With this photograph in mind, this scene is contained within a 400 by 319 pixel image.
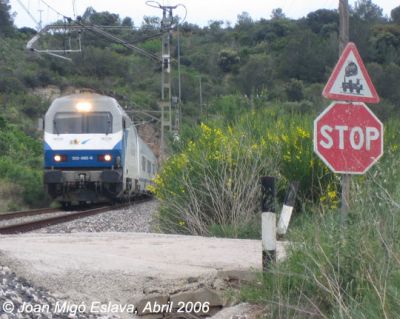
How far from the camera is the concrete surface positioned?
7.26 m

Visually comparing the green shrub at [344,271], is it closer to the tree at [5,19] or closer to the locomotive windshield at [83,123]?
the locomotive windshield at [83,123]

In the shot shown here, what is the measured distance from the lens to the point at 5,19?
72812 millimetres

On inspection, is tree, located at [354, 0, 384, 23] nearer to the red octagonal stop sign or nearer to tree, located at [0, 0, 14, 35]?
tree, located at [0, 0, 14, 35]

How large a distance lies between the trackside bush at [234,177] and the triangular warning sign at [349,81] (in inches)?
141

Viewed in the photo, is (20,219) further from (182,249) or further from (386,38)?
(386,38)

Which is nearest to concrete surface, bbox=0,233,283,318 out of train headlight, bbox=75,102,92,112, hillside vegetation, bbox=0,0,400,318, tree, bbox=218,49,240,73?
hillside vegetation, bbox=0,0,400,318

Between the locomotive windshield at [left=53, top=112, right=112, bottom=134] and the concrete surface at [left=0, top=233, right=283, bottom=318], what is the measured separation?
48.0ft

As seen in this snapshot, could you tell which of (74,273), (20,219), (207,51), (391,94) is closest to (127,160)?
(20,219)

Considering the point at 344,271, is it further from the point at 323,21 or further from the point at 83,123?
the point at 323,21

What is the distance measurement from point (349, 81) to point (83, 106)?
17326 millimetres

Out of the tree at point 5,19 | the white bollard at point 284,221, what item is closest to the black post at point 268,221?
the white bollard at point 284,221

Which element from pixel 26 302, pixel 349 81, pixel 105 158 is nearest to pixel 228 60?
pixel 105 158

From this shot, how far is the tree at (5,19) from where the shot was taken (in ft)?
234

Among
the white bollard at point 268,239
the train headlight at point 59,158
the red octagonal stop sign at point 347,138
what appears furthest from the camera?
the train headlight at point 59,158
